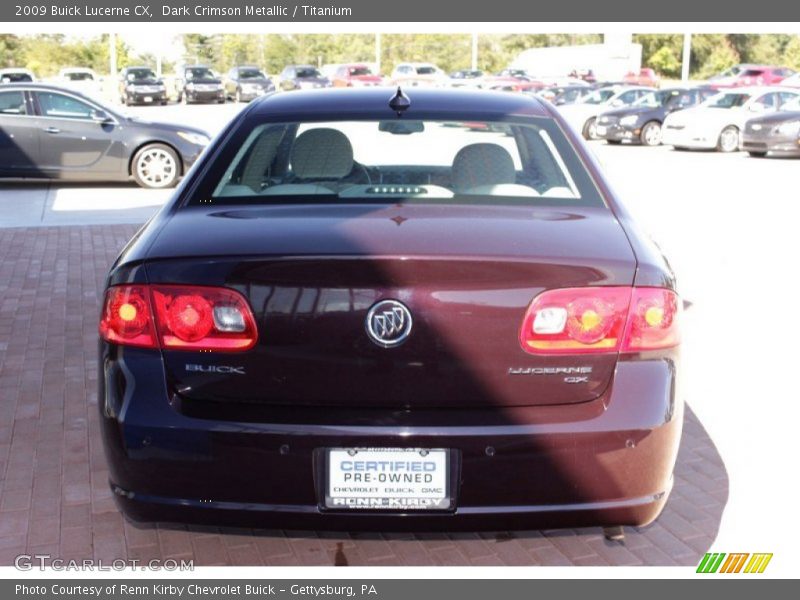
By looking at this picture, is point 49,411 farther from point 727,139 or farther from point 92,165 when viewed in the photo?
point 727,139

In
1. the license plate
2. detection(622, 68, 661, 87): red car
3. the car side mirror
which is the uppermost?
the car side mirror

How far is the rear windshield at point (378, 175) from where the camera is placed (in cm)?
351

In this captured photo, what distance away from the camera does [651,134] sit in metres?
24.8

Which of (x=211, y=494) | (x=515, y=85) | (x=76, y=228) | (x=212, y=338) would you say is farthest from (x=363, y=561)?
(x=515, y=85)

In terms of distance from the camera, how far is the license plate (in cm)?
280

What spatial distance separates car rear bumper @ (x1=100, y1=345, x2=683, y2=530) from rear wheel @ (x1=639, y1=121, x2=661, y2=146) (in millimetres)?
22847

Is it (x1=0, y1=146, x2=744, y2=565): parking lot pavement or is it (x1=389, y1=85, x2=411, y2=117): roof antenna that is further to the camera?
(x1=389, y1=85, x2=411, y2=117): roof antenna

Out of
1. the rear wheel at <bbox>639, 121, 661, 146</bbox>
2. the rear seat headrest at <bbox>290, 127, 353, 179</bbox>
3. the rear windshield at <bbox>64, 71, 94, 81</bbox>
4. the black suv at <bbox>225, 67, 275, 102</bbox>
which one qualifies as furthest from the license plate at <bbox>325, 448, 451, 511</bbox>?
the rear windshield at <bbox>64, 71, 94, 81</bbox>

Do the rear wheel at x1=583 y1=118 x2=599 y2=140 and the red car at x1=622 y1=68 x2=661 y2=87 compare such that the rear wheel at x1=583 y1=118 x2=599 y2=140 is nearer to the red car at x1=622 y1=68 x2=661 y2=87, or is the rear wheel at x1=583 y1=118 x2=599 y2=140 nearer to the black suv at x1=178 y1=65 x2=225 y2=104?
the black suv at x1=178 y1=65 x2=225 y2=104

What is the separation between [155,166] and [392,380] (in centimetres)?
1206

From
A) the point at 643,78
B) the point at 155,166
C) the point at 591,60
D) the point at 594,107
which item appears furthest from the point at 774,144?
the point at 591,60

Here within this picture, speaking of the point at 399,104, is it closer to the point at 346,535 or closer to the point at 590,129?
the point at 346,535

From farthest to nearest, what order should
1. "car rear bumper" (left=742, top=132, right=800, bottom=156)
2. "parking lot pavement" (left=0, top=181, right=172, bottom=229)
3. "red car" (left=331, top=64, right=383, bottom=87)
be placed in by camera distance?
"red car" (left=331, top=64, right=383, bottom=87)
"car rear bumper" (left=742, top=132, right=800, bottom=156)
"parking lot pavement" (left=0, top=181, right=172, bottom=229)

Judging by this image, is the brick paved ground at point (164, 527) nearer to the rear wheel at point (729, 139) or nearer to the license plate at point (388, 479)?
the license plate at point (388, 479)
